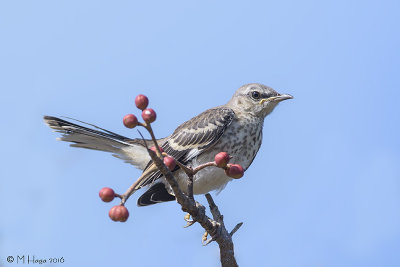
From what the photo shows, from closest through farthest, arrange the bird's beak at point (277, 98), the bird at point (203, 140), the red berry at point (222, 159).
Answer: the red berry at point (222, 159) < the bird at point (203, 140) < the bird's beak at point (277, 98)

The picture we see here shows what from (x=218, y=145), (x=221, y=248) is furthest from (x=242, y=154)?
(x=221, y=248)

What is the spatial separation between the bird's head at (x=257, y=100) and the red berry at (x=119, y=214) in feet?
15.2

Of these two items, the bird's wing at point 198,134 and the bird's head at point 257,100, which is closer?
the bird's wing at point 198,134

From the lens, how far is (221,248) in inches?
226

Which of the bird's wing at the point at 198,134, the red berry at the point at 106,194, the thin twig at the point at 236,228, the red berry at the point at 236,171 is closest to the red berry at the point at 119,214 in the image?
the red berry at the point at 106,194

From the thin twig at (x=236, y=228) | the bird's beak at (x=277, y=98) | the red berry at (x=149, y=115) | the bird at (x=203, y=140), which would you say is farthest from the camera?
the bird's beak at (x=277, y=98)

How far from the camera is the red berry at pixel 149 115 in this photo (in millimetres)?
3166

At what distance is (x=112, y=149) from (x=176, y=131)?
1.00 m

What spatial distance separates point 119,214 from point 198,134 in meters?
3.91

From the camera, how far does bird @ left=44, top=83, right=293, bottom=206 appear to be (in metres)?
7.00

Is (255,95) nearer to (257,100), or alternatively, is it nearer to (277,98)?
(257,100)

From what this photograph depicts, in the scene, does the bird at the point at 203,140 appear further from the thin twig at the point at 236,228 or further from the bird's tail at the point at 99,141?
the thin twig at the point at 236,228

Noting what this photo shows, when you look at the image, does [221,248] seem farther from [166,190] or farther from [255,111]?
[255,111]

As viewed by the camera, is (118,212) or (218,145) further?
(218,145)
